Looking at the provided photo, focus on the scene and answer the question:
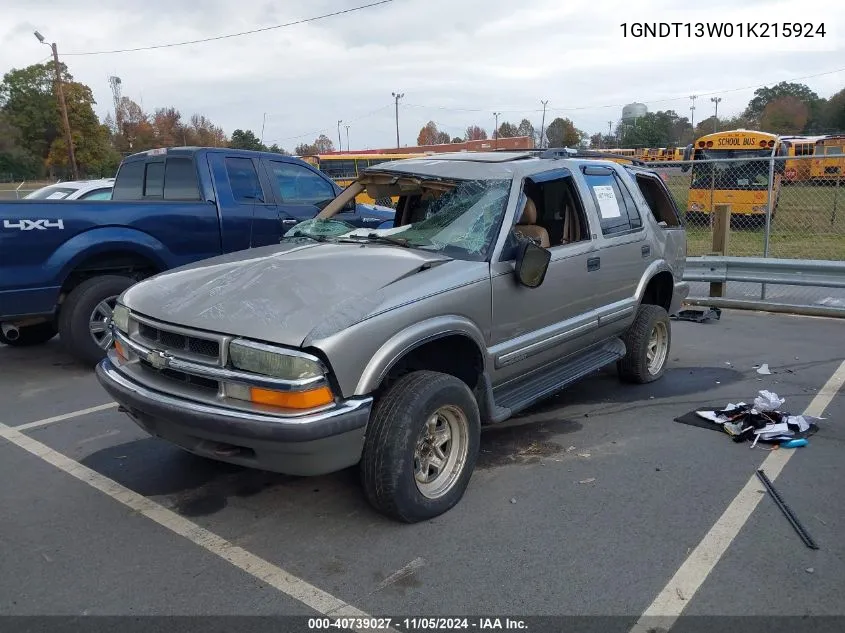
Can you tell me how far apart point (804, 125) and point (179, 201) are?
7448 centimetres

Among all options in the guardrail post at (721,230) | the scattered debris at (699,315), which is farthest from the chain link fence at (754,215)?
the scattered debris at (699,315)

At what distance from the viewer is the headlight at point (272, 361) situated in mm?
2986

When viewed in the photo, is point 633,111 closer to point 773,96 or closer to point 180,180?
point 773,96

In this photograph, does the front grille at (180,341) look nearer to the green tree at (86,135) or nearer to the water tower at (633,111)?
the green tree at (86,135)

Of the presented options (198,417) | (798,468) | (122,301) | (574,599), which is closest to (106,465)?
(122,301)

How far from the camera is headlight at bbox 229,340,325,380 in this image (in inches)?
118

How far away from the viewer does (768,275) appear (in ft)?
28.5

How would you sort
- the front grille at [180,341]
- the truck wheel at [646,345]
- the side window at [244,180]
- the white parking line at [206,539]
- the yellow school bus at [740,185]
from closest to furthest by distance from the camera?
the white parking line at [206,539]
the front grille at [180,341]
the truck wheel at [646,345]
the side window at [244,180]
the yellow school bus at [740,185]

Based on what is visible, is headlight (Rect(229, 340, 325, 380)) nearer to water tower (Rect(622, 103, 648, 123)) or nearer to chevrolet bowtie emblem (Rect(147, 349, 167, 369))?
chevrolet bowtie emblem (Rect(147, 349, 167, 369))

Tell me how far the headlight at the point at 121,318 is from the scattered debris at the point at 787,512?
12.0 feet

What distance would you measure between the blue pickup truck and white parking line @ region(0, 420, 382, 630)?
173 centimetres

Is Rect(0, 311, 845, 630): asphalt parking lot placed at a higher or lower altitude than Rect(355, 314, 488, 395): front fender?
lower

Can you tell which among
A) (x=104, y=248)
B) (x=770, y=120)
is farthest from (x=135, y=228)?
(x=770, y=120)

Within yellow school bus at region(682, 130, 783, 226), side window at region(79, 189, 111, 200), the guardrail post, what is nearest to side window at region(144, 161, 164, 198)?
side window at region(79, 189, 111, 200)
